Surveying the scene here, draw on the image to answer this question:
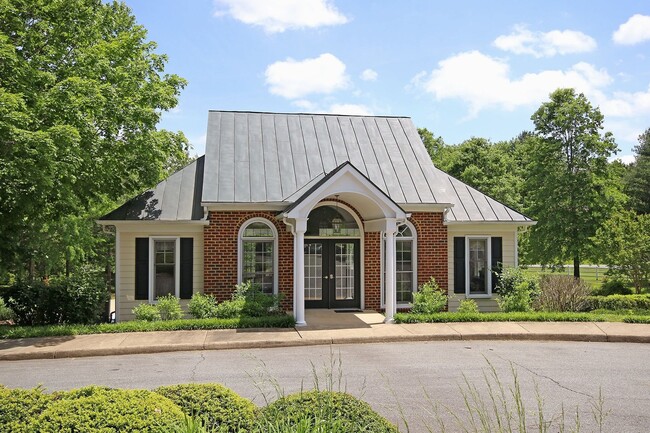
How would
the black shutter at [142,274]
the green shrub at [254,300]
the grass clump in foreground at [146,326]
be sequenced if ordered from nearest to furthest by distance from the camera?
the grass clump in foreground at [146,326] < the green shrub at [254,300] < the black shutter at [142,274]

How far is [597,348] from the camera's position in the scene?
12.4 meters

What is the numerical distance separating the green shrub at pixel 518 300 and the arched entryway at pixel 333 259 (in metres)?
4.31

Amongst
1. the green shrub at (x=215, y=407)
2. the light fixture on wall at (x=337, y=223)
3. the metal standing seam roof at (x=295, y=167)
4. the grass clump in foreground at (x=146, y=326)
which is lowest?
the grass clump in foreground at (x=146, y=326)

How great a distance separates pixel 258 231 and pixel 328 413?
39.3ft

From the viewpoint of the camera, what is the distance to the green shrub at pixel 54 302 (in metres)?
14.6

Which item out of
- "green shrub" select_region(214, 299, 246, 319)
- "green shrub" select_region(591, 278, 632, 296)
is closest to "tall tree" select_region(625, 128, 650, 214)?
"green shrub" select_region(591, 278, 632, 296)

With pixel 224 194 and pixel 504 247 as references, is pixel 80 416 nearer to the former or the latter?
pixel 224 194

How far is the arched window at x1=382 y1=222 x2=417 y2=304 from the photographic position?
1711cm

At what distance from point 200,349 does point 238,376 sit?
2.80 meters

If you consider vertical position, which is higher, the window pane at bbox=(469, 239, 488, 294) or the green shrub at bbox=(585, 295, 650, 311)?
the window pane at bbox=(469, 239, 488, 294)

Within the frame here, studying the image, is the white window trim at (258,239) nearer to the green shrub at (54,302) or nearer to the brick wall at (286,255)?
the brick wall at (286,255)

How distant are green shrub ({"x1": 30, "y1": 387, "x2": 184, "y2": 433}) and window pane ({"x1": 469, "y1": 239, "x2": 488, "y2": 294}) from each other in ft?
46.3

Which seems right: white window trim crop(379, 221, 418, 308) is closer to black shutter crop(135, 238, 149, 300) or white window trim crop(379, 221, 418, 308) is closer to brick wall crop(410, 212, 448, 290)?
brick wall crop(410, 212, 448, 290)

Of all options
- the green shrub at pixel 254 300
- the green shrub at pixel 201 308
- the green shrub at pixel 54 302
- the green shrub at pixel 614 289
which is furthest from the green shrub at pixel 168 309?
the green shrub at pixel 614 289
